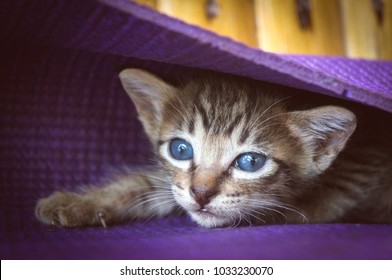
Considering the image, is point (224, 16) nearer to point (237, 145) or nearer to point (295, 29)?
point (295, 29)

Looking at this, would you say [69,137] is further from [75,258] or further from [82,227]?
[75,258]

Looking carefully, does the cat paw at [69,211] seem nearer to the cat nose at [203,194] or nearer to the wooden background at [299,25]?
the cat nose at [203,194]

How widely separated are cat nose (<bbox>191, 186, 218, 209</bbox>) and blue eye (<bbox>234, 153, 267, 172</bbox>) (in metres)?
0.09

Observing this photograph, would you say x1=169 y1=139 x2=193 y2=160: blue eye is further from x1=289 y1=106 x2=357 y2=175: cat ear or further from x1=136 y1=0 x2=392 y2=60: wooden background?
x1=136 y1=0 x2=392 y2=60: wooden background

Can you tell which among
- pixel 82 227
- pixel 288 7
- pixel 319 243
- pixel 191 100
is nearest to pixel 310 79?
pixel 319 243

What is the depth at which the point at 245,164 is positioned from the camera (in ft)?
3.05

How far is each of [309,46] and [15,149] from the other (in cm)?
151

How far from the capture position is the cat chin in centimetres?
90

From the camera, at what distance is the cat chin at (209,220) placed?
900 millimetres

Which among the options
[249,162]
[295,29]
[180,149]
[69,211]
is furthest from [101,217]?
[295,29]

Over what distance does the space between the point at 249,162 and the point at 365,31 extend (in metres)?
1.60

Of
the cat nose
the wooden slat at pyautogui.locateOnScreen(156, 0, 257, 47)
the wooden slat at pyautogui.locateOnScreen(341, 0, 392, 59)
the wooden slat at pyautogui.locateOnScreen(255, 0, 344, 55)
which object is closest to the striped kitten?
the cat nose

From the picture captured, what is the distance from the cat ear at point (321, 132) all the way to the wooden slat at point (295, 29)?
1.19 m

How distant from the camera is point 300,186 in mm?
993
